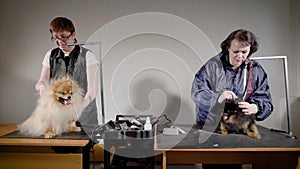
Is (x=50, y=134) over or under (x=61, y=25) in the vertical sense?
under

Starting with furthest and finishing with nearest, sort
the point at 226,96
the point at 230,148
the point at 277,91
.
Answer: the point at 277,91 → the point at 226,96 → the point at 230,148

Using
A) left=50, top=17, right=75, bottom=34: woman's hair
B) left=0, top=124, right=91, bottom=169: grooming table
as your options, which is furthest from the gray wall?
Answer: left=0, top=124, right=91, bottom=169: grooming table

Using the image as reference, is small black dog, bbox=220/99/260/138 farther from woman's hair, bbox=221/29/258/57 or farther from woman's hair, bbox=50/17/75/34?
woman's hair, bbox=50/17/75/34

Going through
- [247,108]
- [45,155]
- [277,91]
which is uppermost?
[277,91]

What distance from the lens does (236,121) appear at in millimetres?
1775

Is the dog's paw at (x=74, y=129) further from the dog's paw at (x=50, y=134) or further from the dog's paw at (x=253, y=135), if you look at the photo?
the dog's paw at (x=253, y=135)

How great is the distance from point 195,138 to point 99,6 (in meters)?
1.44

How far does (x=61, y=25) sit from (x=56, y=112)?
0.83 m

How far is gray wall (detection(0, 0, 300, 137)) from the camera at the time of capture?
2.24 metres

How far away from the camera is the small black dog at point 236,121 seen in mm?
1756

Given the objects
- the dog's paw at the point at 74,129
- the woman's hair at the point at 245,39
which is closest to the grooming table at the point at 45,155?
A: the dog's paw at the point at 74,129

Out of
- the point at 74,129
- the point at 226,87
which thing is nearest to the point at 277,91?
the point at 226,87

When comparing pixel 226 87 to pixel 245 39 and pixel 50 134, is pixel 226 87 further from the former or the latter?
pixel 50 134

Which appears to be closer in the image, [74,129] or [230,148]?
[230,148]
